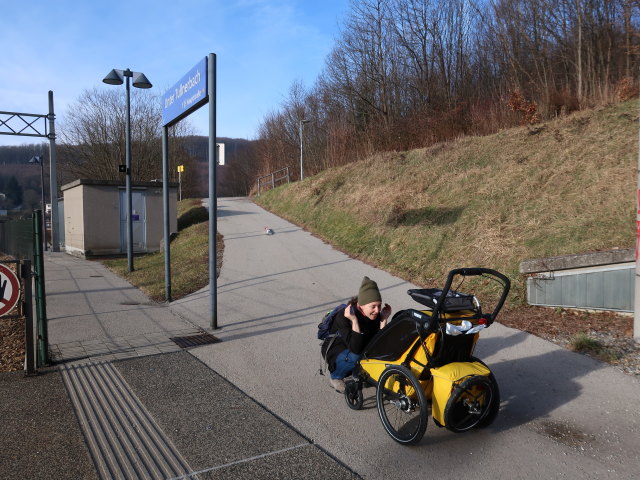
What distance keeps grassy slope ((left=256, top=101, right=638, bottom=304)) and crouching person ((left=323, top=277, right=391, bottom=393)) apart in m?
3.98

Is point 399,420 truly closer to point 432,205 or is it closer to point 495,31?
point 432,205

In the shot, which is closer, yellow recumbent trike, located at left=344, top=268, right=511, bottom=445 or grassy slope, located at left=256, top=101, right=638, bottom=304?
yellow recumbent trike, located at left=344, top=268, right=511, bottom=445

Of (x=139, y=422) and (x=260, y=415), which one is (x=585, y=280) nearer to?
(x=260, y=415)

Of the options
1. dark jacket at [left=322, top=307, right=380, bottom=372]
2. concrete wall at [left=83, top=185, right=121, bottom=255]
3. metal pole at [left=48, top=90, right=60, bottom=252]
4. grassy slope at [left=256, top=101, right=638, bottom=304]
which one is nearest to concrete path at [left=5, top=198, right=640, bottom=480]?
dark jacket at [left=322, top=307, right=380, bottom=372]

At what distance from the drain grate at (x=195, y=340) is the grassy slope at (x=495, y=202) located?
14.6 ft

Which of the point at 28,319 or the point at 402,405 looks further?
the point at 28,319

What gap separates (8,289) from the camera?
16.1 ft

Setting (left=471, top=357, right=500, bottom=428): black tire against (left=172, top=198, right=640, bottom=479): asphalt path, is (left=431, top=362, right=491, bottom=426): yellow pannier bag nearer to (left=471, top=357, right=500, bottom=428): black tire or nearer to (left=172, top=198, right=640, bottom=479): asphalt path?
(left=471, top=357, right=500, bottom=428): black tire

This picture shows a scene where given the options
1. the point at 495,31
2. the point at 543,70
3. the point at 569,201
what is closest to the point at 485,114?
the point at 543,70

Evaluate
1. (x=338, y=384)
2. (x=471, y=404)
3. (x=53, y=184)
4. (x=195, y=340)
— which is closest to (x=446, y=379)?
(x=471, y=404)

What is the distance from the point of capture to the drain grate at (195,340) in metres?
6.24

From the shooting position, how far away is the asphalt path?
329 cm

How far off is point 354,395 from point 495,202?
851cm

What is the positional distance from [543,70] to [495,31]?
15.8ft
